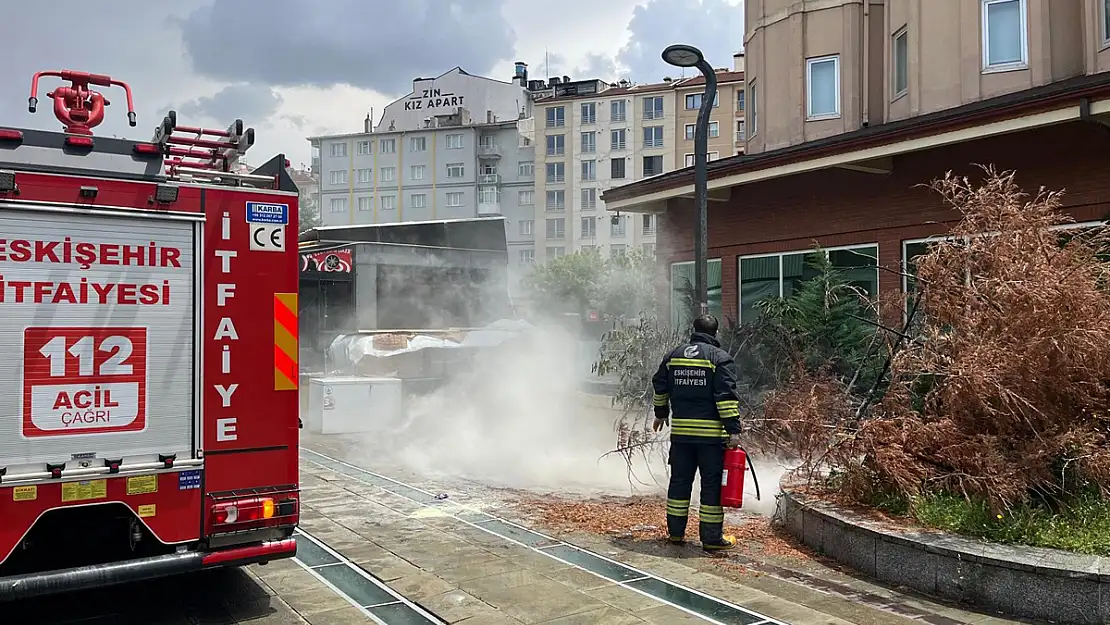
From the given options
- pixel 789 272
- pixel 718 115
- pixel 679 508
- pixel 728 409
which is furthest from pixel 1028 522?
pixel 718 115

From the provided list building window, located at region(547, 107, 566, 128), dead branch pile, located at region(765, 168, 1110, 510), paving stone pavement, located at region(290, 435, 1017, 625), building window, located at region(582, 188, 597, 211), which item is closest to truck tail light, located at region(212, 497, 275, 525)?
paving stone pavement, located at region(290, 435, 1017, 625)

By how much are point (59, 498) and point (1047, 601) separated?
5412mm

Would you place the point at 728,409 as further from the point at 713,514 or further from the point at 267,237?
the point at 267,237

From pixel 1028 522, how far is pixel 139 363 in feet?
17.6

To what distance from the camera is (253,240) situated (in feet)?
17.0

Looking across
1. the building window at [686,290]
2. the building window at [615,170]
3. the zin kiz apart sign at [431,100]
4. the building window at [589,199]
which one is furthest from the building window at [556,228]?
the building window at [686,290]

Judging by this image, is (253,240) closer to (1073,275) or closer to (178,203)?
(178,203)

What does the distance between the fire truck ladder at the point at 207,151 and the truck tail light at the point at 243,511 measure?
1.88 meters

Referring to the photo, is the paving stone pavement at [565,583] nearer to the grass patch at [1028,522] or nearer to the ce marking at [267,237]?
the grass patch at [1028,522]

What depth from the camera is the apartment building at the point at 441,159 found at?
235 ft

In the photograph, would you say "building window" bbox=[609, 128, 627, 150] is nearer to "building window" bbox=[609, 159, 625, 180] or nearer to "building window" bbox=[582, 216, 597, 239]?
"building window" bbox=[609, 159, 625, 180]

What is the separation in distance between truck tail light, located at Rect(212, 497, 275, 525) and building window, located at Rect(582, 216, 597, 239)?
60.3 meters

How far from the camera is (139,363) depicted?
484 centimetres

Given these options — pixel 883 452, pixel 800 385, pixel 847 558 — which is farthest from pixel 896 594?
pixel 800 385
